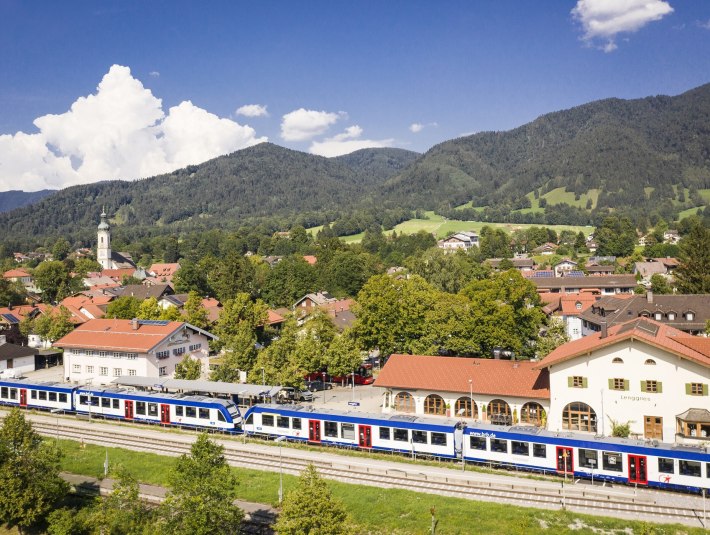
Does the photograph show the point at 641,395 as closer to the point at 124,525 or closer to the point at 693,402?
the point at 693,402

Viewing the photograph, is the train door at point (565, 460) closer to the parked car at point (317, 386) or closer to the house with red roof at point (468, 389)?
the house with red roof at point (468, 389)

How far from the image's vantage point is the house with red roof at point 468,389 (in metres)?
38.7

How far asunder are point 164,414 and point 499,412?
915 inches

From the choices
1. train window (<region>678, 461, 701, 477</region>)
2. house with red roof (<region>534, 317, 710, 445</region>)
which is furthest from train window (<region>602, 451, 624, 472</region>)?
house with red roof (<region>534, 317, 710, 445</region>)

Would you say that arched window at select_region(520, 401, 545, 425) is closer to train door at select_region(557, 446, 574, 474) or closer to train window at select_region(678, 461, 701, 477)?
train door at select_region(557, 446, 574, 474)

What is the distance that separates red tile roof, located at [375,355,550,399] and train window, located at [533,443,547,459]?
6.94m

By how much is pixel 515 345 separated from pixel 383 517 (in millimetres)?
25774

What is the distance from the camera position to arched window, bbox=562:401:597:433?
36406 millimetres

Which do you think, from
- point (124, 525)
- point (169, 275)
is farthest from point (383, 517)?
point (169, 275)

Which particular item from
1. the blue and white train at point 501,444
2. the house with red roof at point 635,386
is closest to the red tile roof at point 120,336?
the blue and white train at point 501,444

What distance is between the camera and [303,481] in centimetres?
2061

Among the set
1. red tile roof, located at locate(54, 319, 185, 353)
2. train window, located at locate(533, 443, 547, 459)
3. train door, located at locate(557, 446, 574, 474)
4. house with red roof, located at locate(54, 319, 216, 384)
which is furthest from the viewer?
red tile roof, located at locate(54, 319, 185, 353)

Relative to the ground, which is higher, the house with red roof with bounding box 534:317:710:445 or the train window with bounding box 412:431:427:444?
the house with red roof with bounding box 534:317:710:445

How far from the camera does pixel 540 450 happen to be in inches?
1230
